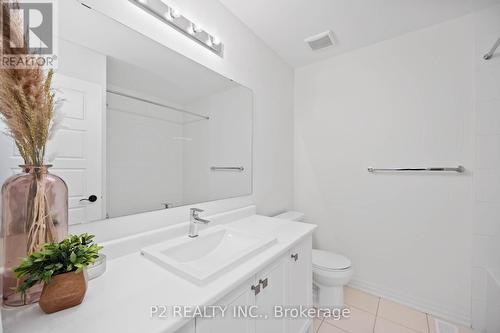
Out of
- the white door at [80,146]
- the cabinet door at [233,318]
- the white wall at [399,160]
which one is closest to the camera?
the cabinet door at [233,318]

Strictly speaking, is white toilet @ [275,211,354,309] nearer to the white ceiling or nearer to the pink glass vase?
the pink glass vase

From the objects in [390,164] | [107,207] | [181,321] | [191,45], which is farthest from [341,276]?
[191,45]

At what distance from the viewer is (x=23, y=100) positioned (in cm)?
56

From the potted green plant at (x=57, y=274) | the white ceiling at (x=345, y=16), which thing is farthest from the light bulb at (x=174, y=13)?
the potted green plant at (x=57, y=274)

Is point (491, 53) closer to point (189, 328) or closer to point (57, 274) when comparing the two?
point (189, 328)

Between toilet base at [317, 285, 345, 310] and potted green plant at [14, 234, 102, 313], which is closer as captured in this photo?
potted green plant at [14, 234, 102, 313]

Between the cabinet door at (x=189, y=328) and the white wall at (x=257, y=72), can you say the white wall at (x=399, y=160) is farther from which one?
the cabinet door at (x=189, y=328)

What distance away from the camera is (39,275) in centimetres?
53

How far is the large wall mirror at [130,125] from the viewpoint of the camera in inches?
33.1

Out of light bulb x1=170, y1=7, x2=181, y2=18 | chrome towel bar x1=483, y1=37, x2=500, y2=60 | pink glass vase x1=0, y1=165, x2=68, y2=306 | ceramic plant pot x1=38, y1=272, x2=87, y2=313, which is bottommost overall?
ceramic plant pot x1=38, y1=272, x2=87, y2=313

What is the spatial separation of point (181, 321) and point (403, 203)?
2009 millimetres

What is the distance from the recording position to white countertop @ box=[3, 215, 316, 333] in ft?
1.72

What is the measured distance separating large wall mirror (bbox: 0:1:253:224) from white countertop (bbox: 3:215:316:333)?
29 cm

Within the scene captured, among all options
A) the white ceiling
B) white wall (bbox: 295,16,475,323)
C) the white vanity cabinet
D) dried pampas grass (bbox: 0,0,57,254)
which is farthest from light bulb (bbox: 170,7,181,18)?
white wall (bbox: 295,16,475,323)
